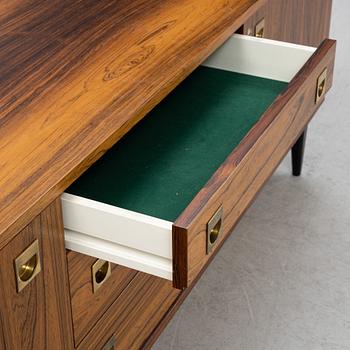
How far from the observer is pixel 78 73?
48.6 inches

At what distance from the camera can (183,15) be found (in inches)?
56.4

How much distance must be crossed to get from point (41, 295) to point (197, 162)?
31 centimetres

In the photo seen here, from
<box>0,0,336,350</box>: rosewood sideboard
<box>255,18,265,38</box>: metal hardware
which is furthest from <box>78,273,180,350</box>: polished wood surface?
<box>255,18,265,38</box>: metal hardware

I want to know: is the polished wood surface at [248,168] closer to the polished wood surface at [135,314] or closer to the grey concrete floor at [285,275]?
the polished wood surface at [135,314]

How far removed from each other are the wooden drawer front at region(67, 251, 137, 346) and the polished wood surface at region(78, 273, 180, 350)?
17 mm

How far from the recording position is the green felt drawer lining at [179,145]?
1.20 metres

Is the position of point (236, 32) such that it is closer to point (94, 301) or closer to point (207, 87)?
point (207, 87)

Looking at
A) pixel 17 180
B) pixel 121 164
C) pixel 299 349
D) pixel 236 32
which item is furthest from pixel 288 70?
pixel 17 180

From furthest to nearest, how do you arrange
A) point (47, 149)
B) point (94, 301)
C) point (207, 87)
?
point (207, 87) < point (94, 301) < point (47, 149)

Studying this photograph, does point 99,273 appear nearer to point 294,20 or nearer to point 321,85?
point 321,85

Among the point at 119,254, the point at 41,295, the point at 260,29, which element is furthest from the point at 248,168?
the point at 260,29

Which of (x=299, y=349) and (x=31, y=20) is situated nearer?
(x=31, y=20)

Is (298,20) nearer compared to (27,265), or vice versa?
(27,265)

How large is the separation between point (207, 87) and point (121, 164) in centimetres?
29
